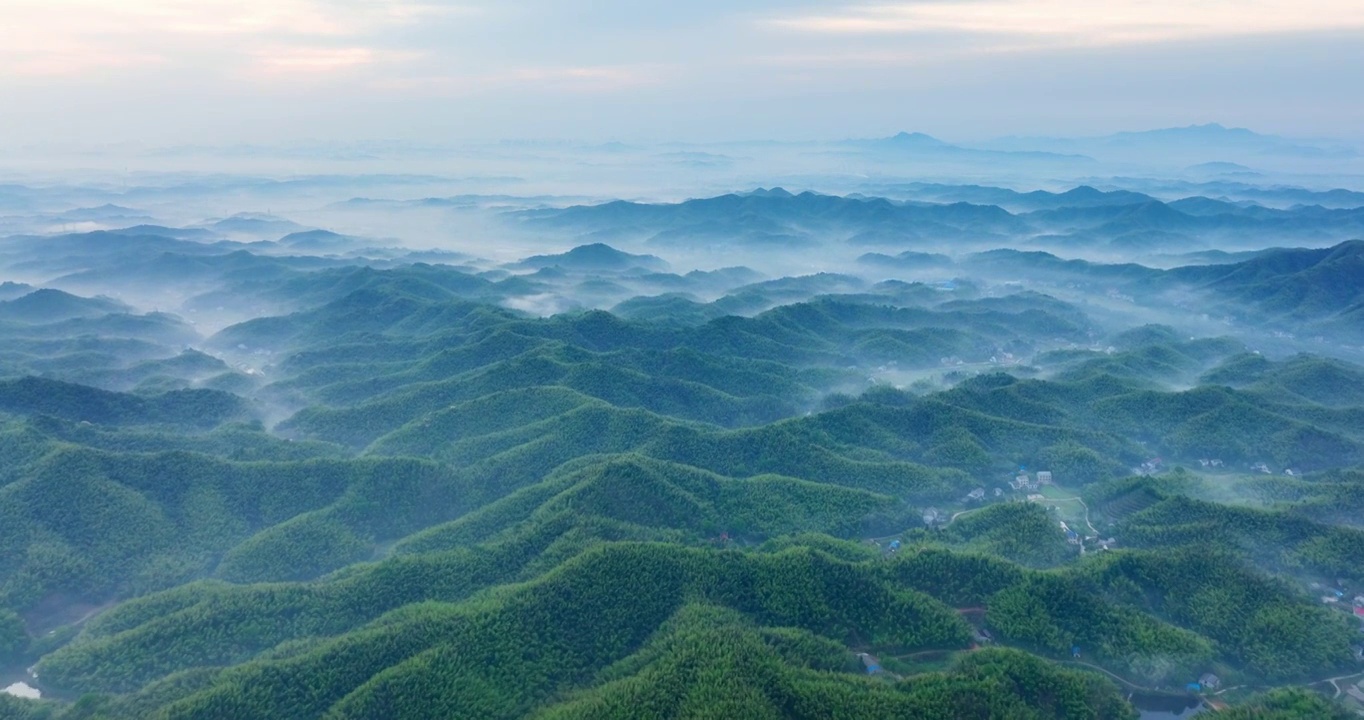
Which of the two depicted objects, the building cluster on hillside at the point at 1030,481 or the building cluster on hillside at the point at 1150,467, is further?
the building cluster on hillside at the point at 1150,467

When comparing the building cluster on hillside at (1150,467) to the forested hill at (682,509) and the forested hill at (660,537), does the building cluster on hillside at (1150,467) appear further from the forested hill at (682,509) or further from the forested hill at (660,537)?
the forested hill at (660,537)

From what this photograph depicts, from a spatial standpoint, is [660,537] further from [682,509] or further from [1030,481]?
[1030,481]

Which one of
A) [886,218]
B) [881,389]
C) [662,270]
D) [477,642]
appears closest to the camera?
[477,642]

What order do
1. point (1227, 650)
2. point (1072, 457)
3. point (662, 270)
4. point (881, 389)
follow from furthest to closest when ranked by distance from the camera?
1. point (662, 270)
2. point (881, 389)
3. point (1072, 457)
4. point (1227, 650)

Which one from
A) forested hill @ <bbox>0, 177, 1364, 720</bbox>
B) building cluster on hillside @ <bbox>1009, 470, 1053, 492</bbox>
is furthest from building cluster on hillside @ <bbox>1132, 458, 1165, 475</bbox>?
building cluster on hillside @ <bbox>1009, 470, 1053, 492</bbox>

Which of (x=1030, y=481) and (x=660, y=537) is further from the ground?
(x=660, y=537)

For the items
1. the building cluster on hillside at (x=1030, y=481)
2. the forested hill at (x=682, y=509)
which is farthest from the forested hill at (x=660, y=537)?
the building cluster on hillside at (x=1030, y=481)

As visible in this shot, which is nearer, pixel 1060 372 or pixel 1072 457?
pixel 1072 457

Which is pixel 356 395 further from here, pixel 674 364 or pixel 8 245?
pixel 8 245

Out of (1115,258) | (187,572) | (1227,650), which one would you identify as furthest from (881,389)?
(1115,258)

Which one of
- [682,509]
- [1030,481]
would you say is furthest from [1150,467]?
[682,509]

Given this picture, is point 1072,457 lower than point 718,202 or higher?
lower
